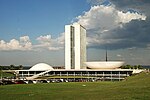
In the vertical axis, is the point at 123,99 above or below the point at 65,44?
below

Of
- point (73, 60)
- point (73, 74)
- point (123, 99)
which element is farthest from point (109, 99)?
point (73, 60)

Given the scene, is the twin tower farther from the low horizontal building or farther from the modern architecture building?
the low horizontal building

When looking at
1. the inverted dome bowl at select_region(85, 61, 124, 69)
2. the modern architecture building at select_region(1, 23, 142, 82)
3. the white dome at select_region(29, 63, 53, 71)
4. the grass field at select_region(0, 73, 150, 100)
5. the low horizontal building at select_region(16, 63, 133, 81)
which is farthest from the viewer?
the white dome at select_region(29, 63, 53, 71)

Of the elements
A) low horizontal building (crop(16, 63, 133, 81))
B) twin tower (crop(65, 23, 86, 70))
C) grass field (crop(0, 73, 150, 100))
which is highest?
twin tower (crop(65, 23, 86, 70))

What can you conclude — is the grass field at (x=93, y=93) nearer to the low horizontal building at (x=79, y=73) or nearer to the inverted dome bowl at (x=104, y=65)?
the low horizontal building at (x=79, y=73)

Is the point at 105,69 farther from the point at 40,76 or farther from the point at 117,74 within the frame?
the point at 40,76

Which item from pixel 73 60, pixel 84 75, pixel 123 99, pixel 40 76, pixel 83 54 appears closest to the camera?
pixel 123 99

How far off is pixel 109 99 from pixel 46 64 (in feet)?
386

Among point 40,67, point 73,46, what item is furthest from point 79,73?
point 40,67

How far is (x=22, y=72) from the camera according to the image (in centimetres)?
13388

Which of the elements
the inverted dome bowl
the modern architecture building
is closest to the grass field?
the modern architecture building

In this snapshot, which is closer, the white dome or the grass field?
the grass field

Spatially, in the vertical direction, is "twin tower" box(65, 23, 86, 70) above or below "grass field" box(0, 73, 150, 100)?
above

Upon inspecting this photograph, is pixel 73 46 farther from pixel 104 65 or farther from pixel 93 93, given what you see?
pixel 93 93
